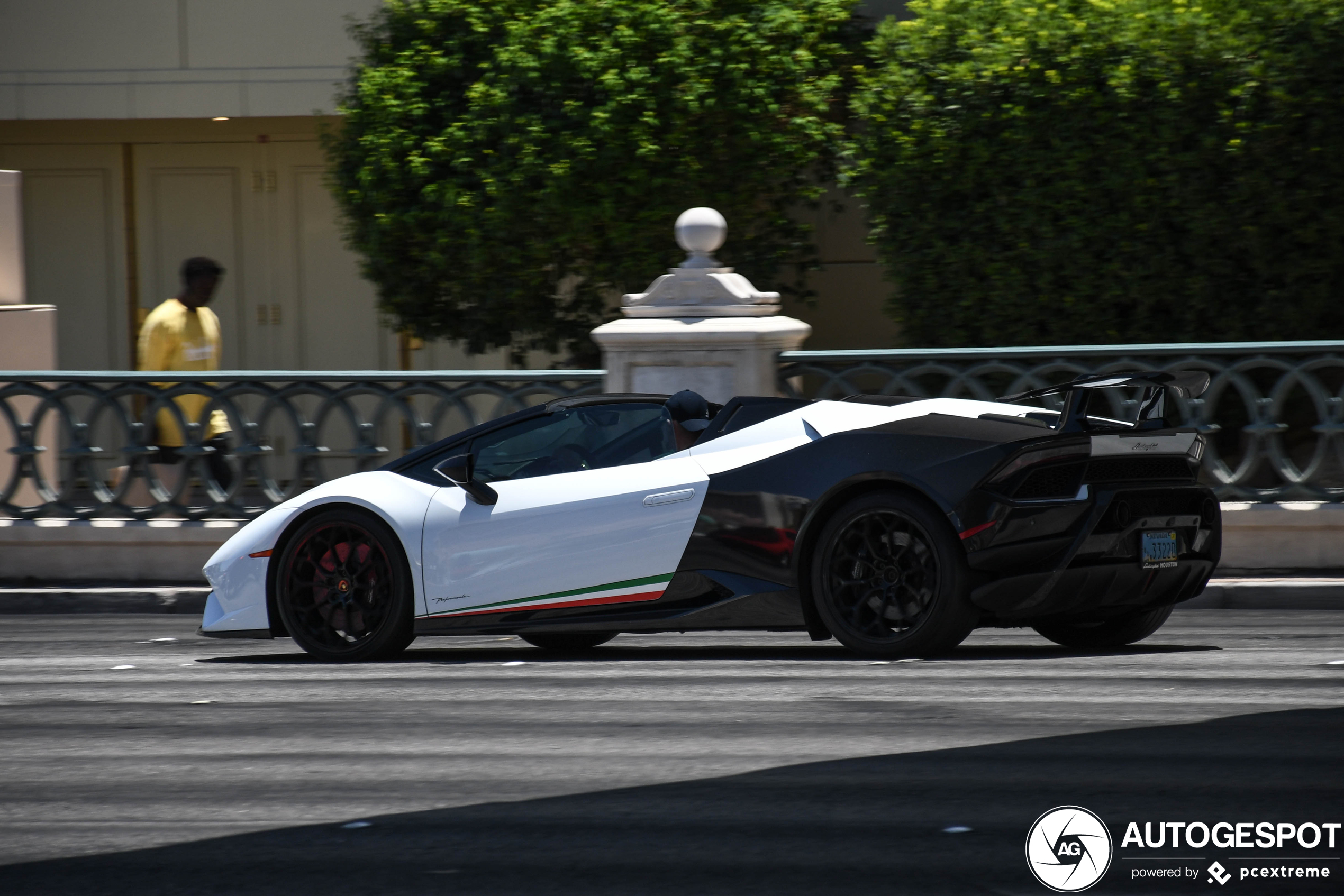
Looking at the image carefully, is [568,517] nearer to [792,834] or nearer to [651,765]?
[651,765]

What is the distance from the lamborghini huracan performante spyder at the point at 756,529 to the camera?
7090 millimetres

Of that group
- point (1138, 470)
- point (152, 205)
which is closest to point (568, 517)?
point (1138, 470)

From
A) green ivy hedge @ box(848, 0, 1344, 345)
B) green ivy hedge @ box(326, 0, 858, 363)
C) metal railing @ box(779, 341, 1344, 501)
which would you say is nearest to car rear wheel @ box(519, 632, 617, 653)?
Result: metal railing @ box(779, 341, 1344, 501)

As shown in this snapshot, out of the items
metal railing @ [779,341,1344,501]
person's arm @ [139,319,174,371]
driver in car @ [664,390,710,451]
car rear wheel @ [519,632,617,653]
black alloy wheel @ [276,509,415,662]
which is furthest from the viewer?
person's arm @ [139,319,174,371]

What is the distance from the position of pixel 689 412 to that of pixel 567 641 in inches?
64.9

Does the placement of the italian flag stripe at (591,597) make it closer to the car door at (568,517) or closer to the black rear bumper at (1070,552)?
the car door at (568,517)

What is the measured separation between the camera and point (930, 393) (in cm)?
1093

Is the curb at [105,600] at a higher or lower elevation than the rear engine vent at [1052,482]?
lower

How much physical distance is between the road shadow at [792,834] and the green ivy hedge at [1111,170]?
6527 mm

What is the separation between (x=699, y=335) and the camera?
10.6 metres

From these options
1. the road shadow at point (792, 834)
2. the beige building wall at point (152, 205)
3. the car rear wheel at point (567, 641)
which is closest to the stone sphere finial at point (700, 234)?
the car rear wheel at point (567, 641)

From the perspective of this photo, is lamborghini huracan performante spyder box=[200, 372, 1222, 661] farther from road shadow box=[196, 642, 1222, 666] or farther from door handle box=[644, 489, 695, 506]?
road shadow box=[196, 642, 1222, 666]

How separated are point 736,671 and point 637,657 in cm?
75

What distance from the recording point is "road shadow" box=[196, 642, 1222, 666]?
25.8ft
